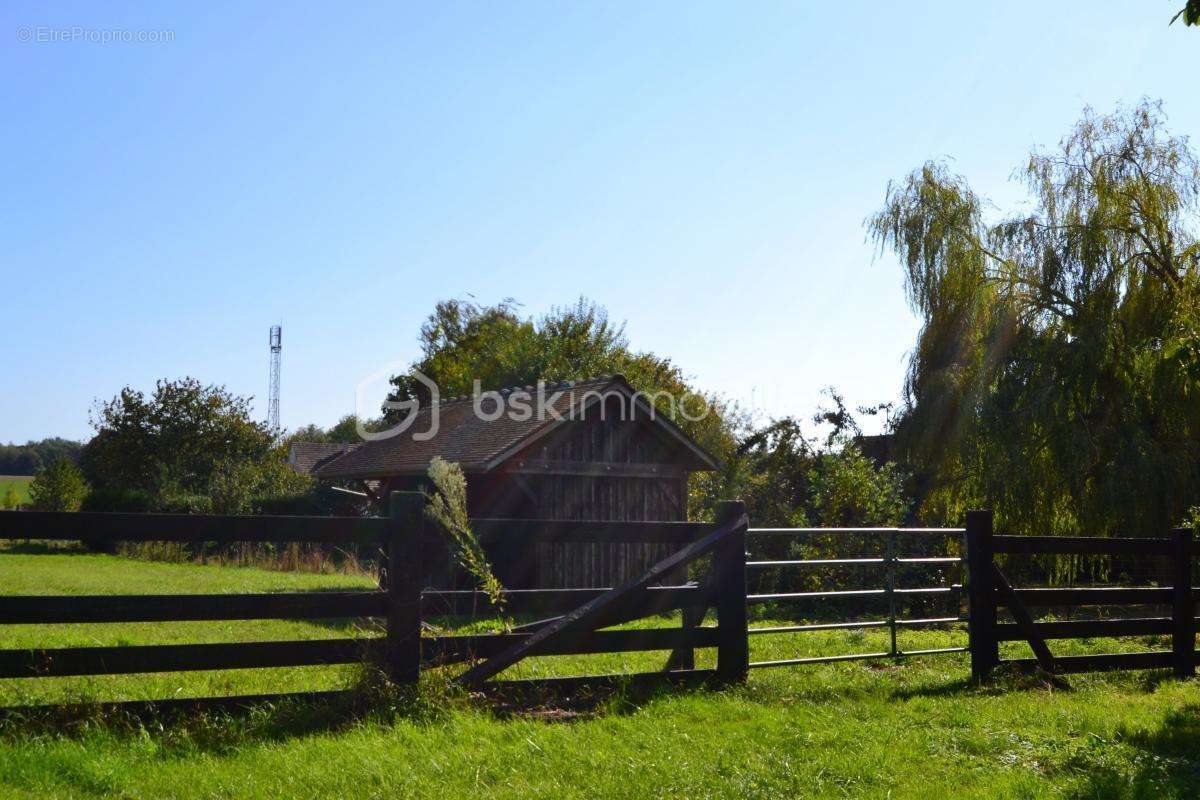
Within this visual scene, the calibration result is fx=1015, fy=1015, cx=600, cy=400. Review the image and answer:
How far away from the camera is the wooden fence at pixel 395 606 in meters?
5.75

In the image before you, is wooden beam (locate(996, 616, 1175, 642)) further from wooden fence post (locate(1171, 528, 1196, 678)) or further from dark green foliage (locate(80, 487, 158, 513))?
dark green foliage (locate(80, 487, 158, 513))

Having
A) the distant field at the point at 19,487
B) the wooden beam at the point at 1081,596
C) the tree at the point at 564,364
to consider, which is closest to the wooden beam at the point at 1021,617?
the wooden beam at the point at 1081,596

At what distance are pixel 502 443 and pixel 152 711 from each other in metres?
13.0

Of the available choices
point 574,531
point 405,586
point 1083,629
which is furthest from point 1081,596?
point 405,586

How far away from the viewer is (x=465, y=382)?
46625mm

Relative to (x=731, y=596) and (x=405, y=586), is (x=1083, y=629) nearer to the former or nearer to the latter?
(x=731, y=596)

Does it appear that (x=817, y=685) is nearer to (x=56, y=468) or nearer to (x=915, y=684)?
(x=915, y=684)

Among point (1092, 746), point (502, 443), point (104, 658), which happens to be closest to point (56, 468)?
point (502, 443)

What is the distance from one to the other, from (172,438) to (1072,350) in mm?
38796

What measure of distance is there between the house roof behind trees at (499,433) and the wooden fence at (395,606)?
410 inches

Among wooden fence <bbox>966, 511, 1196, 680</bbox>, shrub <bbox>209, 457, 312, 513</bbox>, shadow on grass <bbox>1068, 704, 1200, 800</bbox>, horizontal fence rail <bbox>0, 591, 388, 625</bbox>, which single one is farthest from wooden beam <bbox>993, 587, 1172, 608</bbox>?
shrub <bbox>209, 457, 312, 513</bbox>

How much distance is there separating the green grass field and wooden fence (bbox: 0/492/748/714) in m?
0.29

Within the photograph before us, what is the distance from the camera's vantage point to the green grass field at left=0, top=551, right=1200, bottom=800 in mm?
4840

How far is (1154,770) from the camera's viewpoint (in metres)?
5.52
